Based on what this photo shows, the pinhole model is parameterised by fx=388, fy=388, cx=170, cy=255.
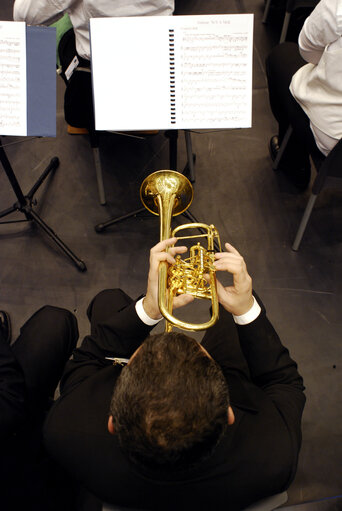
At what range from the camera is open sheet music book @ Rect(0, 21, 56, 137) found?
1438 mm

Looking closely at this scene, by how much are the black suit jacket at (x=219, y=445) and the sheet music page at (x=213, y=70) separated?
79cm

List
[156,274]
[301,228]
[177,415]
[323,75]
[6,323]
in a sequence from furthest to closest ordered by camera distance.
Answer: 1. [301,228]
2. [6,323]
3. [323,75]
4. [156,274]
5. [177,415]

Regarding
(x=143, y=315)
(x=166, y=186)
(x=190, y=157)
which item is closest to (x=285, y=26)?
(x=190, y=157)

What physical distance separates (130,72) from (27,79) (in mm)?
392

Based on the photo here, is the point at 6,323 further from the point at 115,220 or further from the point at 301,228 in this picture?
the point at 301,228

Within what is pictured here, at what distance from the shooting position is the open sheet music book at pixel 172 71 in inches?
56.0

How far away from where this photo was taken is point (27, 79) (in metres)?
1.47

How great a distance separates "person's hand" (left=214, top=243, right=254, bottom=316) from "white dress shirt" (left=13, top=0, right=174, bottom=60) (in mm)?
1113

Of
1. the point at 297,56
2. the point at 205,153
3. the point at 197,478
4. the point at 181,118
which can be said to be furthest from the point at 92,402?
the point at 297,56

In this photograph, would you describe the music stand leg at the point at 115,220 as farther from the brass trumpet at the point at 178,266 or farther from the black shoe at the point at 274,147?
the black shoe at the point at 274,147

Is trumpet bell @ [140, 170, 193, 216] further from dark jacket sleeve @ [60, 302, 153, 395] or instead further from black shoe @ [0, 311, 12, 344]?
black shoe @ [0, 311, 12, 344]

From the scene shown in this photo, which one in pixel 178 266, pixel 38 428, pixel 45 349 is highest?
pixel 178 266

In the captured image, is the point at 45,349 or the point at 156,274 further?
the point at 45,349

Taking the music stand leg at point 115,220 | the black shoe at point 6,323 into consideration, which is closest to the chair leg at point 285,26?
the music stand leg at point 115,220
